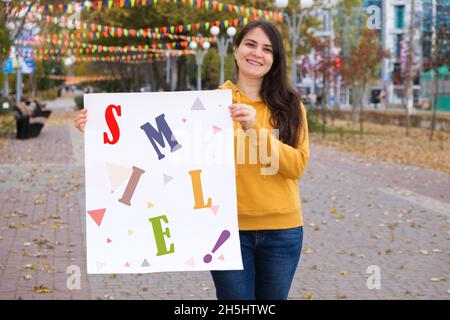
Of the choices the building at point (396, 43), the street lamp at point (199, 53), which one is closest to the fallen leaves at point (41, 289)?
the building at point (396, 43)

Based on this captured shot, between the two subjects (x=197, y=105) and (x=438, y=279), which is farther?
(x=438, y=279)

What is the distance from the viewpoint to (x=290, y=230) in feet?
11.4

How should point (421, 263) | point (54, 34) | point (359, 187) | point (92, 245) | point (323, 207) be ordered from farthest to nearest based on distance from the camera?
1. point (54, 34)
2. point (359, 187)
3. point (323, 207)
4. point (421, 263)
5. point (92, 245)

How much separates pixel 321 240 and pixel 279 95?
5466 millimetres

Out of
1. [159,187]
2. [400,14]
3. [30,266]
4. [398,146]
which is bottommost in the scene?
[398,146]

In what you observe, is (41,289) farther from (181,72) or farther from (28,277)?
(181,72)

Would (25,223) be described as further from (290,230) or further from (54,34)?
(54,34)

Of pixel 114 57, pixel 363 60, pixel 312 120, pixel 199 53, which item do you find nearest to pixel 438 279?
pixel 312 120

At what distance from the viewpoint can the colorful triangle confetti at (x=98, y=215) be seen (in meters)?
3.39

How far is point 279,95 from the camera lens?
11.5 feet

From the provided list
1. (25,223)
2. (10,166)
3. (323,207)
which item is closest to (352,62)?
(10,166)

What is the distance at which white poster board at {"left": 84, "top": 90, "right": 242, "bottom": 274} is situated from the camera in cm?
338

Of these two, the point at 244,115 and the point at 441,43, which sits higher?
the point at 441,43

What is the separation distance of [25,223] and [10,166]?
23.8 ft
